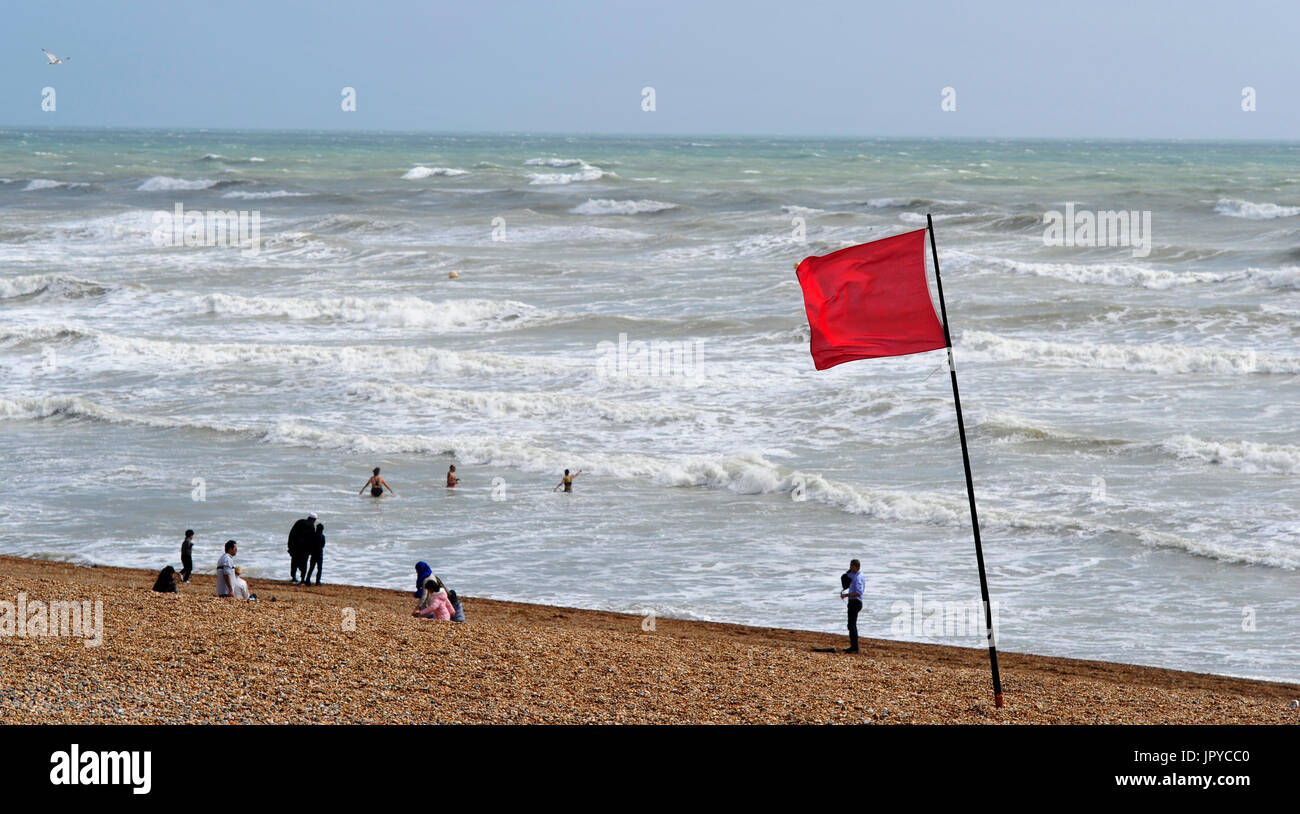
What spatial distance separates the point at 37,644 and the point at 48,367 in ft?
66.0

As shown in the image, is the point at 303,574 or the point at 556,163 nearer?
the point at 303,574

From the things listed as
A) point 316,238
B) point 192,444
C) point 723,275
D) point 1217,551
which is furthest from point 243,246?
point 1217,551

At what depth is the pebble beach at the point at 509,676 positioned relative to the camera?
928 cm

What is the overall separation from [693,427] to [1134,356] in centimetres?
1050

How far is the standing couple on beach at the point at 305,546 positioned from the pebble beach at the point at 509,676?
1605 millimetres

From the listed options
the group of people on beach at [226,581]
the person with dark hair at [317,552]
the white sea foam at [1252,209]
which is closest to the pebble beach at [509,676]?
the group of people on beach at [226,581]

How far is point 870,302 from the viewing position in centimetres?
958

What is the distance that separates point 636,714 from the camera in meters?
9.55

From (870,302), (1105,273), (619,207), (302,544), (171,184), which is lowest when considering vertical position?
(302,544)

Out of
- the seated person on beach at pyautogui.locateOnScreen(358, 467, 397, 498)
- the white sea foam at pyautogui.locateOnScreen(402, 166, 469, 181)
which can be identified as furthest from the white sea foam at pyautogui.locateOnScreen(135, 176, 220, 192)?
the seated person on beach at pyautogui.locateOnScreen(358, 467, 397, 498)

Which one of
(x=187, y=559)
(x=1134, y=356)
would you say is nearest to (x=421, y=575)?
(x=187, y=559)

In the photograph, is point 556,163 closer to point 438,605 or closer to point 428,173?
point 428,173

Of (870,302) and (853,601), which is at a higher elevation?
(870,302)
